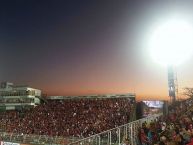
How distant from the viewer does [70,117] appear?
53625 millimetres

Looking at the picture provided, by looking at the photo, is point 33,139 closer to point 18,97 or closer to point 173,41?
point 173,41

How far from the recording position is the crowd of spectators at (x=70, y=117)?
47.0m

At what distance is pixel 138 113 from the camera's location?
165 ft

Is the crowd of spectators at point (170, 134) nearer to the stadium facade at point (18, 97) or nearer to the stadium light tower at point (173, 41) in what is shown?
the stadium light tower at point (173, 41)

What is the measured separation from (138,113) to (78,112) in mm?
10966

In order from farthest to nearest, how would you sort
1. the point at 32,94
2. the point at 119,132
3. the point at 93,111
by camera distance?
the point at 32,94 < the point at 93,111 < the point at 119,132

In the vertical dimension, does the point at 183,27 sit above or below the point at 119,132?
above

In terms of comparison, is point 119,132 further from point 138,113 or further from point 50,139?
point 138,113

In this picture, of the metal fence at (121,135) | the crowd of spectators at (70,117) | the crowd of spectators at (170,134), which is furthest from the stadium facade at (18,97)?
the crowd of spectators at (170,134)

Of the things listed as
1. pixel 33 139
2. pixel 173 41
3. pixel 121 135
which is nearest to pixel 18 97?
pixel 33 139

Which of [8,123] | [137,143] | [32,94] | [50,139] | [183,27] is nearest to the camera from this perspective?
[137,143]

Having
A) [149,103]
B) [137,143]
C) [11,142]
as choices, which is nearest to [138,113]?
[149,103]

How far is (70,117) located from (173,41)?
2635 cm

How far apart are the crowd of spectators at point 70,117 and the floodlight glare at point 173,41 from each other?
15930 mm
